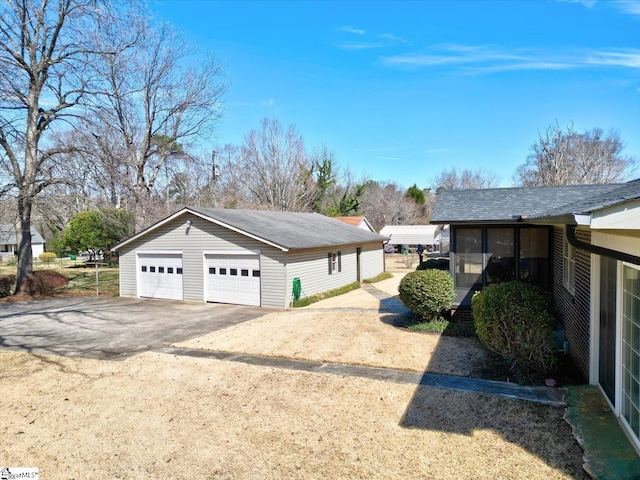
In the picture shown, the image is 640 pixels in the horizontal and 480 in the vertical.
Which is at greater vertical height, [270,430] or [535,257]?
[535,257]

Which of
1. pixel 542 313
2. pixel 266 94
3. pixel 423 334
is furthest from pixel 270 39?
pixel 542 313

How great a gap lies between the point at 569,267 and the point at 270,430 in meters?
6.81

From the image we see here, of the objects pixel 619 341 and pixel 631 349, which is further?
pixel 619 341

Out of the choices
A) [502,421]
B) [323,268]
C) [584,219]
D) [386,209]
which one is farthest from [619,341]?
[386,209]

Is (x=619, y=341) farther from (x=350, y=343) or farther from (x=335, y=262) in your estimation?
(x=335, y=262)

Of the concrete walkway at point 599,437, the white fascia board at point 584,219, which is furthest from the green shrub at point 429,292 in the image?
the white fascia board at point 584,219

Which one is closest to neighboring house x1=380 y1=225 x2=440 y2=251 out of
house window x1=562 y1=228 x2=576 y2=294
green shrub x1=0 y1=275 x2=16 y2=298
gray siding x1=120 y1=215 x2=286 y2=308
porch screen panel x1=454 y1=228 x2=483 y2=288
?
gray siding x1=120 y1=215 x2=286 y2=308

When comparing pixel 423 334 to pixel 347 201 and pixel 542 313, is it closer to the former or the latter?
pixel 542 313

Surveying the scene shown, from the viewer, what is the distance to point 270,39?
19.1 metres

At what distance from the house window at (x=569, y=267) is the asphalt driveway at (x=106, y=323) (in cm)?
923

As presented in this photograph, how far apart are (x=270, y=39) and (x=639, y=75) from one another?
23.6 meters

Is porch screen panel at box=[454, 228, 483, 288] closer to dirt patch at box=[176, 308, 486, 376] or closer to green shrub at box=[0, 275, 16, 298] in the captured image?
dirt patch at box=[176, 308, 486, 376]

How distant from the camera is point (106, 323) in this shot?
13.2 m

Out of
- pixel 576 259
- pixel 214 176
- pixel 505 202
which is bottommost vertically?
pixel 576 259
